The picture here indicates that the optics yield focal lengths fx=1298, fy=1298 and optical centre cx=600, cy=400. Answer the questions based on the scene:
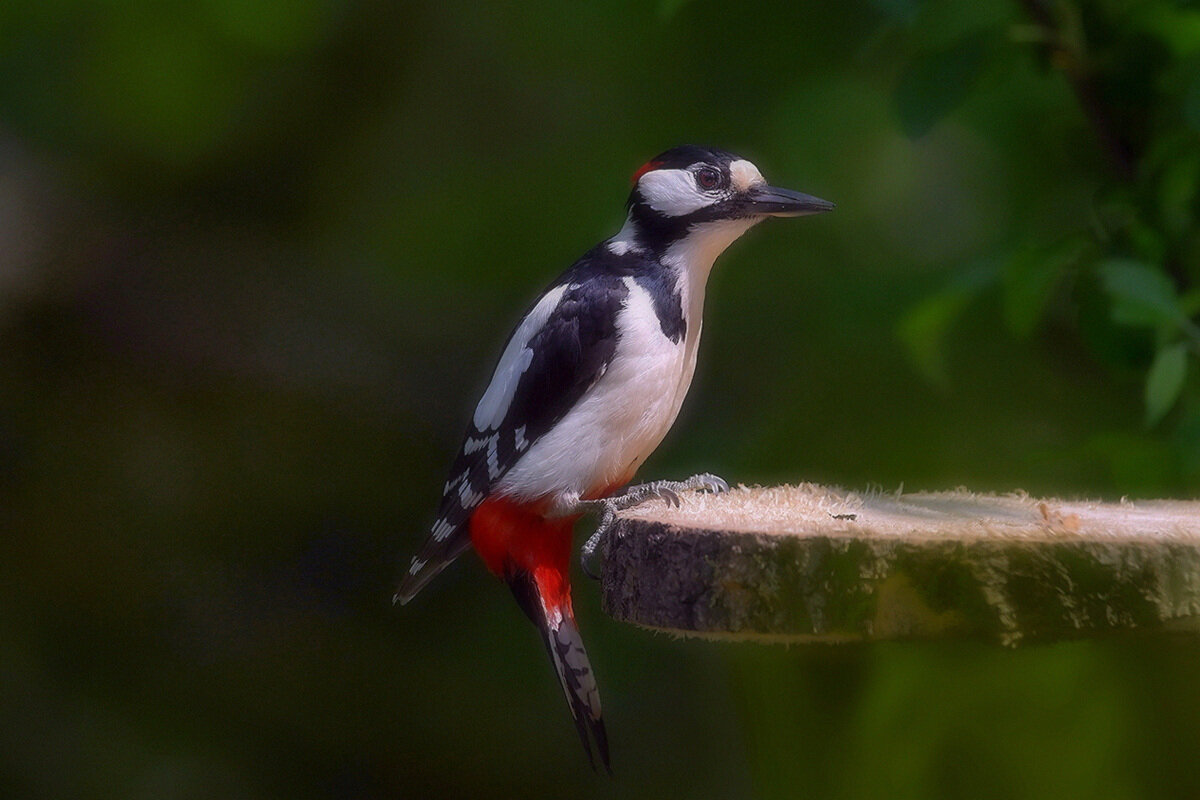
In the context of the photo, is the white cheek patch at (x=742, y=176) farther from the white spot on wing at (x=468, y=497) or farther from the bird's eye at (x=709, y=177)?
the white spot on wing at (x=468, y=497)

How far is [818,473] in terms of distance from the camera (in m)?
2.59

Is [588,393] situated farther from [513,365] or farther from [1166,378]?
[1166,378]

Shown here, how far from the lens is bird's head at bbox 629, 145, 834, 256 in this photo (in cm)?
189

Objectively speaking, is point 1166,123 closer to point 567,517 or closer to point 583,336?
point 583,336

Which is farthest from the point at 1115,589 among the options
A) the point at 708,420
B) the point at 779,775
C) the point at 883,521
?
the point at 708,420

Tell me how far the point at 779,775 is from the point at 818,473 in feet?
4.41

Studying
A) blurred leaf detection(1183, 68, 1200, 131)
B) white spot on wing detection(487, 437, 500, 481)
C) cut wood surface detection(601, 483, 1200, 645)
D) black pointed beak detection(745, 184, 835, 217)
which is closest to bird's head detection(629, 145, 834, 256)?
black pointed beak detection(745, 184, 835, 217)

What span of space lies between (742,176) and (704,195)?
6 centimetres

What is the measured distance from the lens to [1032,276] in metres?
1.76

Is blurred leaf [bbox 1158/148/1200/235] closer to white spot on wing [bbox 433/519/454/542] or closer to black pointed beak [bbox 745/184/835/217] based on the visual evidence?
black pointed beak [bbox 745/184/835/217]

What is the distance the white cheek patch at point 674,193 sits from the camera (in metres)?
1.91

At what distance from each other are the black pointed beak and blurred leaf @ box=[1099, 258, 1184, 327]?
15.8 inches

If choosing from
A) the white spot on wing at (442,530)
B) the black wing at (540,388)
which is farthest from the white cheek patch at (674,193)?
the white spot on wing at (442,530)

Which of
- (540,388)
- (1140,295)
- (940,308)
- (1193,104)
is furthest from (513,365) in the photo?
(1193,104)
